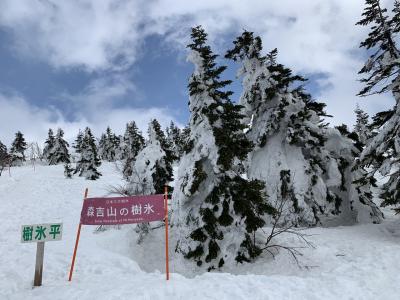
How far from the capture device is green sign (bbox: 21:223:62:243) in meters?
9.00

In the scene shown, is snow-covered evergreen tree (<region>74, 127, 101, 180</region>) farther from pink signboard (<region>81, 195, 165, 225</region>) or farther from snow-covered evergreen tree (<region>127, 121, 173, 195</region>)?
pink signboard (<region>81, 195, 165, 225</region>)

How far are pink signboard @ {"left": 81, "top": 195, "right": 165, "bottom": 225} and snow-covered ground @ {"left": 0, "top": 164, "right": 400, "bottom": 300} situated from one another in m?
1.64

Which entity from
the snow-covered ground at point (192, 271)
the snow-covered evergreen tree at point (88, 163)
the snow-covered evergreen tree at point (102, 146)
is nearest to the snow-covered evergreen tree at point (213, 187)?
the snow-covered ground at point (192, 271)

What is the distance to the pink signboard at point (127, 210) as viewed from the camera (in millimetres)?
9586

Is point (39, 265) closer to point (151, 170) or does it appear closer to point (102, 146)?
point (151, 170)

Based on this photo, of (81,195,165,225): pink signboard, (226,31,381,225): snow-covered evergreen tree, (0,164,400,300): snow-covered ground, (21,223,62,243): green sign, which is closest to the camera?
(0,164,400,300): snow-covered ground

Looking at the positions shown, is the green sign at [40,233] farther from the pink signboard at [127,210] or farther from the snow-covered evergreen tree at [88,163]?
the snow-covered evergreen tree at [88,163]

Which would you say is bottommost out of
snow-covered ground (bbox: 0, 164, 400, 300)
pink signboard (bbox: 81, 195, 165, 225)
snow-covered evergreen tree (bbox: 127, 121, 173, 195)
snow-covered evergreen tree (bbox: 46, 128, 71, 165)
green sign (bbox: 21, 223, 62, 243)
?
snow-covered ground (bbox: 0, 164, 400, 300)

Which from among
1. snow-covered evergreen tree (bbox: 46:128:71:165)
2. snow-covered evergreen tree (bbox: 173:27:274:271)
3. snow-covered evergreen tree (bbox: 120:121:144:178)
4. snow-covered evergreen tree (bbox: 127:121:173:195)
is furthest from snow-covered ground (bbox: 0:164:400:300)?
snow-covered evergreen tree (bbox: 46:128:71:165)

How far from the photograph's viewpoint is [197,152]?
1561 centimetres

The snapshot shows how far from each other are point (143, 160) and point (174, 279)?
1417cm

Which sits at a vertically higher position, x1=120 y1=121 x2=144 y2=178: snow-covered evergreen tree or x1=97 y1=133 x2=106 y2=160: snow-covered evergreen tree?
x1=97 y1=133 x2=106 y2=160: snow-covered evergreen tree

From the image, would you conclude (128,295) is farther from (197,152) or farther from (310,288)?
(197,152)

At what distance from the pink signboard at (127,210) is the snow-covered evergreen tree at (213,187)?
15.8ft
